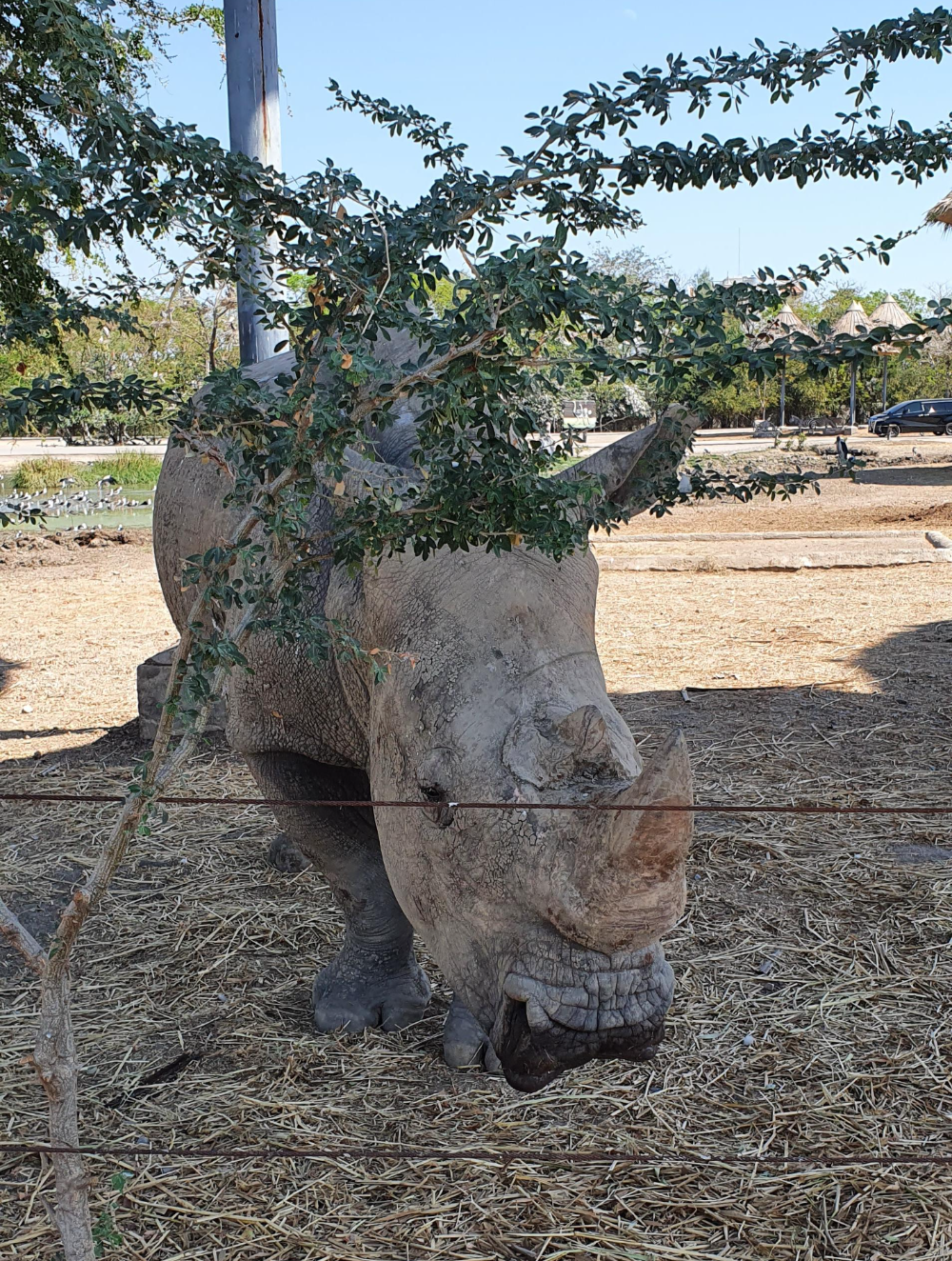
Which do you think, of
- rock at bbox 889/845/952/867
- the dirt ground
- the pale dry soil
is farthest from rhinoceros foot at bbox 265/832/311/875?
the dirt ground

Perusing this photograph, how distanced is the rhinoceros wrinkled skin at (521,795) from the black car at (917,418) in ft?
128

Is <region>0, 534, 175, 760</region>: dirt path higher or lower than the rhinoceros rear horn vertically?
lower

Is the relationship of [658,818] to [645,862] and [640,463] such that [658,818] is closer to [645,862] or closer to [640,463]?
[645,862]

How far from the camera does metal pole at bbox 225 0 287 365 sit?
6543 millimetres

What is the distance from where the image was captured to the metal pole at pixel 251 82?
258 inches

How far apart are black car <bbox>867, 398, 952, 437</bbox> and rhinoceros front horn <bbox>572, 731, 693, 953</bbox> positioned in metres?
40.1

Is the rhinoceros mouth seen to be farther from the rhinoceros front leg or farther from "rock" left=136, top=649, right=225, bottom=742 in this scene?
"rock" left=136, top=649, right=225, bottom=742

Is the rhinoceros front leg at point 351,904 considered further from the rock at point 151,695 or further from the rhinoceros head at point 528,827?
the rock at point 151,695

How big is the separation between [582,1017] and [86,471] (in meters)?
28.2

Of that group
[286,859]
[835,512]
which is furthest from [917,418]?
[286,859]

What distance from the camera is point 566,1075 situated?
3855 mm

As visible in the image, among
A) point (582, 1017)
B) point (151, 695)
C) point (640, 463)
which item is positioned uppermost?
point (640, 463)

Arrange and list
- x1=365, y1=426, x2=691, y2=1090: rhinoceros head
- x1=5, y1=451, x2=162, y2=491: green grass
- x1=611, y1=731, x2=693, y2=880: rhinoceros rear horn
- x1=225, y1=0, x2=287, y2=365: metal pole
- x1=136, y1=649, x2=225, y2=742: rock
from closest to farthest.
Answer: x1=611, y1=731, x2=693, y2=880: rhinoceros rear horn, x1=365, y1=426, x2=691, y2=1090: rhinoceros head, x1=225, y1=0, x2=287, y2=365: metal pole, x1=136, y1=649, x2=225, y2=742: rock, x1=5, y1=451, x2=162, y2=491: green grass

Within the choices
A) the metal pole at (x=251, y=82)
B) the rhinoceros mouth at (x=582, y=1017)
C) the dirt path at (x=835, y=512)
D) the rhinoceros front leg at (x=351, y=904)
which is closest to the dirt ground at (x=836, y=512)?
the dirt path at (x=835, y=512)
